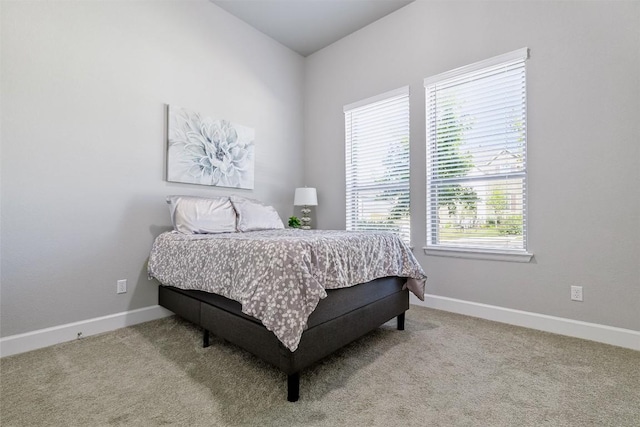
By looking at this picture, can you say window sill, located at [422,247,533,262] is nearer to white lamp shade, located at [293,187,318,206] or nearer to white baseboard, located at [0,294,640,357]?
white baseboard, located at [0,294,640,357]

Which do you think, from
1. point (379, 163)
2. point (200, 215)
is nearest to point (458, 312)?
point (379, 163)

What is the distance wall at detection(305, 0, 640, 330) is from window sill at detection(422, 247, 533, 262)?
56 millimetres

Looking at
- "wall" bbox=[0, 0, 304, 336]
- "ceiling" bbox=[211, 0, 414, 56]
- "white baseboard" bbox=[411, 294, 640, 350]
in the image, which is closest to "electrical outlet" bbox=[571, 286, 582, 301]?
"white baseboard" bbox=[411, 294, 640, 350]

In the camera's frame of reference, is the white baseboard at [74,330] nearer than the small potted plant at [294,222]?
Yes

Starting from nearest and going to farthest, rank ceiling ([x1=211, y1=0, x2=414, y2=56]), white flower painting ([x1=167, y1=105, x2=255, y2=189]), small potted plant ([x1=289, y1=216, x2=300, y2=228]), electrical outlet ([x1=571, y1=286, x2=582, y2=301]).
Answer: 1. electrical outlet ([x1=571, y1=286, x2=582, y2=301])
2. white flower painting ([x1=167, y1=105, x2=255, y2=189])
3. ceiling ([x1=211, y1=0, x2=414, y2=56])
4. small potted plant ([x1=289, y1=216, x2=300, y2=228])

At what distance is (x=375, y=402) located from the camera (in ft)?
4.78

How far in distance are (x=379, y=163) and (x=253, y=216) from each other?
1636 millimetres

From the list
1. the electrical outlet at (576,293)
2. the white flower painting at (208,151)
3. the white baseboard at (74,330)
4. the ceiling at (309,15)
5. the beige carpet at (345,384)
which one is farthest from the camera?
the ceiling at (309,15)

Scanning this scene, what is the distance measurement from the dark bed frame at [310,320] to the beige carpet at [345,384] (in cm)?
17

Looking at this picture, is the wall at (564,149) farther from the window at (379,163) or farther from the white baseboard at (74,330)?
the white baseboard at (74,330)

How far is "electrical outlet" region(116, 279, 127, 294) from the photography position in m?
2.54

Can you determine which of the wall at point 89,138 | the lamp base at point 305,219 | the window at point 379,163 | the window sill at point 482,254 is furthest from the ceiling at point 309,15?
the window sill at point 482,254

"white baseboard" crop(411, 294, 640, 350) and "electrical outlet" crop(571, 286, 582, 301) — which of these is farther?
"electrical outlet" crop(571, 286, 582, 301)

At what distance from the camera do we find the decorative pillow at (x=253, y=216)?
9.59 ft
